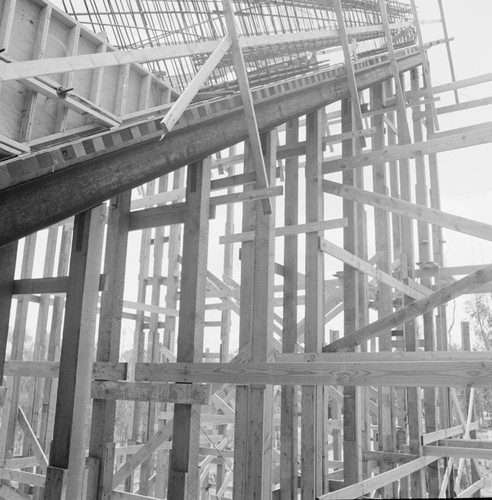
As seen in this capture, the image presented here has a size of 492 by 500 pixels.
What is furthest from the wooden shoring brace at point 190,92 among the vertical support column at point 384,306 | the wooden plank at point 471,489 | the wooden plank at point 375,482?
the wooden plank at point 471,489

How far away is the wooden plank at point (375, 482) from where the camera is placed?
4993 millimetres

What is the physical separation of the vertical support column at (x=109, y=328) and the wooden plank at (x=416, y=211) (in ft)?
9.19

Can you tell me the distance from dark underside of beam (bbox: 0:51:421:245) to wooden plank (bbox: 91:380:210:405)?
4.68 ft

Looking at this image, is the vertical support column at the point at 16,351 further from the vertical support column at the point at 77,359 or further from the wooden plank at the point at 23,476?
the vertical support column at the point at 77,359

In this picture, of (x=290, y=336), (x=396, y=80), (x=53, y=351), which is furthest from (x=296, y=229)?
(x=53, y=351)

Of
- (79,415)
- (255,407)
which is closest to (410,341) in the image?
(255,407)

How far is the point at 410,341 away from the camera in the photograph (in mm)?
7582

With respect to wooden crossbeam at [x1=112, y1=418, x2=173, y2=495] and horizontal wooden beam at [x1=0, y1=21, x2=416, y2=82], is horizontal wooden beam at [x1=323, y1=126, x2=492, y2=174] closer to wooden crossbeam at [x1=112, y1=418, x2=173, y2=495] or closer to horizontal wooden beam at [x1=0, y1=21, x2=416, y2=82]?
horizontal wooden beam at [x1=0, y1=21, x2=416, y2=82]

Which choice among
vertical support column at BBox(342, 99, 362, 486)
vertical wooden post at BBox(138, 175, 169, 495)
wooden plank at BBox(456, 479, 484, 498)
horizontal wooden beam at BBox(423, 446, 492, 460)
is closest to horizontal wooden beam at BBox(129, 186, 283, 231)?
vertical support column at BBox(342, 99, 362, 486)

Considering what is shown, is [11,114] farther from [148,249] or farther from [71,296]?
[148,249]

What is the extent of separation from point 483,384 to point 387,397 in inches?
170

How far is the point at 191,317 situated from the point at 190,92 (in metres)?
1.70

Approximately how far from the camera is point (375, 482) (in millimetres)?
5715

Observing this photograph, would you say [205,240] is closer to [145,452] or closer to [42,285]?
[42,285]
